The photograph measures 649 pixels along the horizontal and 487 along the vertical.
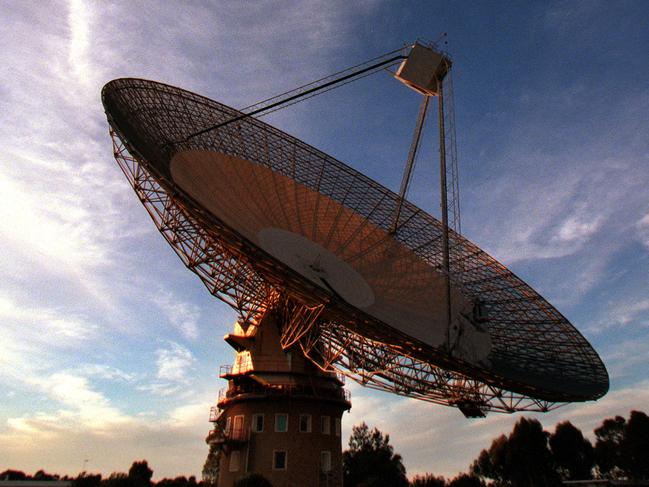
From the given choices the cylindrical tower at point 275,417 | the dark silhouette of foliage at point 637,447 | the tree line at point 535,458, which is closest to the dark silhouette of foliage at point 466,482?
the tree line at point 535,458

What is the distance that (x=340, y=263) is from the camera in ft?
111

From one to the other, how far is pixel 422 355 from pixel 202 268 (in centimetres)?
1288

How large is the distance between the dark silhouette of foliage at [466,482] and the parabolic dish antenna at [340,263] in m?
63.2

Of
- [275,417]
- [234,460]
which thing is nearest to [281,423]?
[275,417]

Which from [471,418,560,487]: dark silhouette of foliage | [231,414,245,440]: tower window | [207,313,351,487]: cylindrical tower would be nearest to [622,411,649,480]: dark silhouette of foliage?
[471,418,560,487]: dark silhouette of foliage

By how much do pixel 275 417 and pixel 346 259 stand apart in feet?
50.7

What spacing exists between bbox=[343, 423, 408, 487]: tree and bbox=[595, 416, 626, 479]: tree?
31513 millimetres

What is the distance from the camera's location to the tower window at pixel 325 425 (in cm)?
4242

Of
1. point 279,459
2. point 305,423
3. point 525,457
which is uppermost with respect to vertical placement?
point 525,457

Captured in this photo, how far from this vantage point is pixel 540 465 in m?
76.2

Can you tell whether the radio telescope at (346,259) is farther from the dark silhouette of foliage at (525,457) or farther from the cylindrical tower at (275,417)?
the dark silhouette of foliage at (525,457)

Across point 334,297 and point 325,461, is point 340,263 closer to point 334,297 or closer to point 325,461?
point 334,297

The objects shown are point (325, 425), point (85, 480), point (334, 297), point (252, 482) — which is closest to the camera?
point (334, 297)

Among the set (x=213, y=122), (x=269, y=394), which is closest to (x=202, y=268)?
(x=213, y=122)
